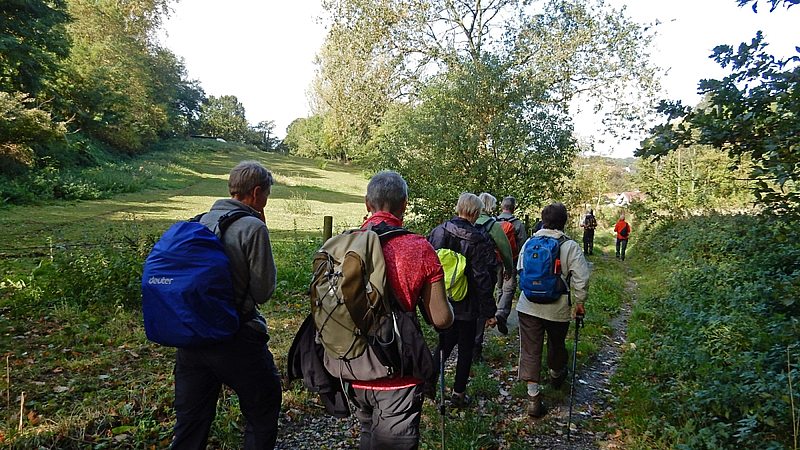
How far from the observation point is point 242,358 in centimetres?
297

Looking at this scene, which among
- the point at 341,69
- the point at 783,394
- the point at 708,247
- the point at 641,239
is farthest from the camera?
the point at 641,239

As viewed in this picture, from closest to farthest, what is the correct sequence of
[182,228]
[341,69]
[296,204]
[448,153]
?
[182,228] → [448,153] → [341,69] → [296,204]

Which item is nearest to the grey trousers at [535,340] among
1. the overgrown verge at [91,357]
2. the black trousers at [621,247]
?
the overgrown verge at [91,357]

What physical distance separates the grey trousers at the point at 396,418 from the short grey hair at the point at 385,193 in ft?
3.61

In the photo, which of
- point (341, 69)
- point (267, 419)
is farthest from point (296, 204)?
point (267, 419)

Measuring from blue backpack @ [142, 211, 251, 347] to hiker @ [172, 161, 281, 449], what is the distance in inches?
6.3

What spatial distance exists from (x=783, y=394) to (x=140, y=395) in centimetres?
563

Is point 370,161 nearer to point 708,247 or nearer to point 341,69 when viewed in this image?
point 341,69

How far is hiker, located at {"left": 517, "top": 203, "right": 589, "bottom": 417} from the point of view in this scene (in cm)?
464

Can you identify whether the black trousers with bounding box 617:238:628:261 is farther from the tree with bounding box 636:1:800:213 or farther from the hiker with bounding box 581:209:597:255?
the tree with bounding box 636:1:800:213

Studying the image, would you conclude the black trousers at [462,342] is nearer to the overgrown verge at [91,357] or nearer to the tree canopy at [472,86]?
the overgrown verge at [91,357]

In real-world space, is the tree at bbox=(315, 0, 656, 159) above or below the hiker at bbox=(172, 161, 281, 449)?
above

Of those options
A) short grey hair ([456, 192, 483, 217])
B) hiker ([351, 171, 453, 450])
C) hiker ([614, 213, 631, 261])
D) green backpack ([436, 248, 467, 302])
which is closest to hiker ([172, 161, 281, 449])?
hiker ([351, 171, 453, 450])

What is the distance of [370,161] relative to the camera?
46.0ft
